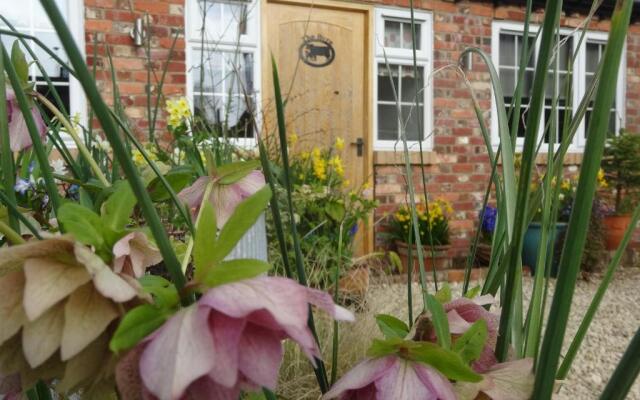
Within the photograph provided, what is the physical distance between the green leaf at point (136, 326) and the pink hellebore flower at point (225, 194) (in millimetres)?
120

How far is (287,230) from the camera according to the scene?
2.36 m

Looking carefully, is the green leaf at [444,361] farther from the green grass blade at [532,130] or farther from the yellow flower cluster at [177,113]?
the yellow flower cluster at [177,113]

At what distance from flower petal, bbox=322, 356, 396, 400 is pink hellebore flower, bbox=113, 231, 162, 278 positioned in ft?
0.25

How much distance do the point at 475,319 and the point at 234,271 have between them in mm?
118

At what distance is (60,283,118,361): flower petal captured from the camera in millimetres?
131

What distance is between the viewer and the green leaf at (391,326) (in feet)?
0.72

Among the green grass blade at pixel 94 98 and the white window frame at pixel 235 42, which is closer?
the green grass blade at pixel 94 98

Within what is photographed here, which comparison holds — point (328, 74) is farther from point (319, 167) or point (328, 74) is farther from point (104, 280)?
point (104, 280)

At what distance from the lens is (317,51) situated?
12.5 ft

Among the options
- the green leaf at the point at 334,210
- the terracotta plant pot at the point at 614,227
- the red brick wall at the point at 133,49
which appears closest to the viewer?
the green leaf at the point at 334,210

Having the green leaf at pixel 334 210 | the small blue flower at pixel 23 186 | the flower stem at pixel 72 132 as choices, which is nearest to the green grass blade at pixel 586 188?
the flower stem at pixel 72 132

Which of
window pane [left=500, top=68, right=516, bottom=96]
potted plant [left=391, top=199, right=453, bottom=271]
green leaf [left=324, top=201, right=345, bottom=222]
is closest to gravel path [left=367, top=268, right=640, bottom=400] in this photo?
green leaf [left=324, top=201, right=345, bottom=222]

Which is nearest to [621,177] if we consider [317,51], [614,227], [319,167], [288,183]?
[614,227]

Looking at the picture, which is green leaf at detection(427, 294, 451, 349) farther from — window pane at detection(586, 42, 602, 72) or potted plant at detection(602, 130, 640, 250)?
window pane at detection(586, 42, 602, 72)
